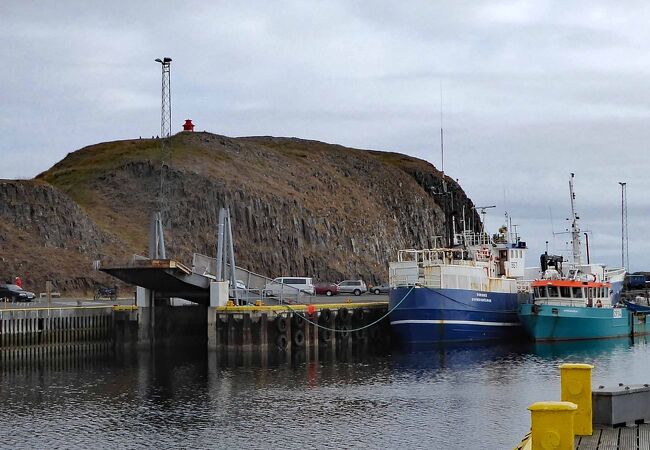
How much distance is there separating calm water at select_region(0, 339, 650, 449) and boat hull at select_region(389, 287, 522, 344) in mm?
2565

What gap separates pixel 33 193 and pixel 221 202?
27459mm

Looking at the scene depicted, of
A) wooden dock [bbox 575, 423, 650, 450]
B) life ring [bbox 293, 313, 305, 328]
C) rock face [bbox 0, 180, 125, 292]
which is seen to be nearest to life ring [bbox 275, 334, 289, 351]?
life ring [bbox 293, 313, 305, 328]

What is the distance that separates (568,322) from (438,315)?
9517 mm

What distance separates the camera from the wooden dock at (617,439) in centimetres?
1625

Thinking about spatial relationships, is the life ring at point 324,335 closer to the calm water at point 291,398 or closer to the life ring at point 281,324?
the life ring at point 281,324

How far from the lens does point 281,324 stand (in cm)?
5628

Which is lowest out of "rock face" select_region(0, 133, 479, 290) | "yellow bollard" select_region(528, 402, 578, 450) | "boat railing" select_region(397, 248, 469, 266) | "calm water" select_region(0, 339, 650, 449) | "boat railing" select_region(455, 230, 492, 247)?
"calm water" select_region(0, 339, 650, 449)

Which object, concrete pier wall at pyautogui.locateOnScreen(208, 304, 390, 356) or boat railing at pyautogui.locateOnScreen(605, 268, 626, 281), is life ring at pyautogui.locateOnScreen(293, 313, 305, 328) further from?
boat railing at pyautogui.locateOnScreen(605, 268, 626, 281)

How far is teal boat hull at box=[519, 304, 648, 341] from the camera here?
6150 cm

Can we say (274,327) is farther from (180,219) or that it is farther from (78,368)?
(180,219)

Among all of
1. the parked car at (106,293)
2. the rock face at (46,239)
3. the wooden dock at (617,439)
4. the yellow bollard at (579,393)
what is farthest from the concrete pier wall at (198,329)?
A: the wooden dock at (617,439)

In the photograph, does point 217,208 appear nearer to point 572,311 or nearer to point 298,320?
point 298,320

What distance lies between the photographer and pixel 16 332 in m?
54.8

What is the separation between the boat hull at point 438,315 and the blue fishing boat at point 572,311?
10.3 feet
